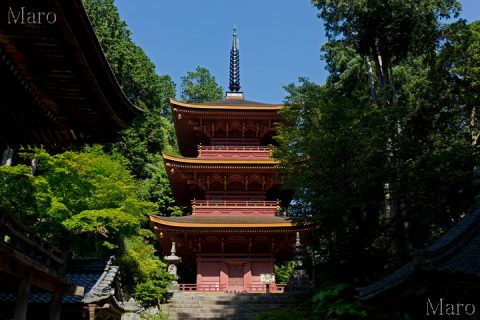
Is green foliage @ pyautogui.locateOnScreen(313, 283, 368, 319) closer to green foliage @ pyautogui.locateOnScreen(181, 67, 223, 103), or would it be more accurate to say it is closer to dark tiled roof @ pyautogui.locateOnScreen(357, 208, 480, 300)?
dark tiled roof @ pyautogui.locateOnScreen(357, 208, 480, 300)

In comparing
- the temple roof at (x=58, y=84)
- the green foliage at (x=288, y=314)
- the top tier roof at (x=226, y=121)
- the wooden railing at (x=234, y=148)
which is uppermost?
the top tier roof at (x=226, y=121)

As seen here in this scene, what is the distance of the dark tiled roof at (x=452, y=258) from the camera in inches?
219

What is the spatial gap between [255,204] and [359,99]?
7.05 m

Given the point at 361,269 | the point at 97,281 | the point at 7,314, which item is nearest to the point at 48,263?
the point at 7,314

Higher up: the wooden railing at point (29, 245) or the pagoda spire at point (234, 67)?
the pagoda spire at point (234, 67)

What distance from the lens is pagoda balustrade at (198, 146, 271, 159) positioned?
22797 mm

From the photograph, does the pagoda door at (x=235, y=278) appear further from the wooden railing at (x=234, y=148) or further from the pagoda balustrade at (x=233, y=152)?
the wooden railing at (x=234, y=148)

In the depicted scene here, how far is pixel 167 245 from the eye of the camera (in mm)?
21406

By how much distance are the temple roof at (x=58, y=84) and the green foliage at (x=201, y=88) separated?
1745 inches

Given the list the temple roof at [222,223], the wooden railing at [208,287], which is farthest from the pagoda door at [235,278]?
the temple roof at [222,223]

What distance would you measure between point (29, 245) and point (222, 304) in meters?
10.1

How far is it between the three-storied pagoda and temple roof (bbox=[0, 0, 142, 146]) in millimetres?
14069

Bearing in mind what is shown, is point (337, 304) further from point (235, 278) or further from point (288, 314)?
point (235, 278)

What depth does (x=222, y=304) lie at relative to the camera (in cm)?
1653
